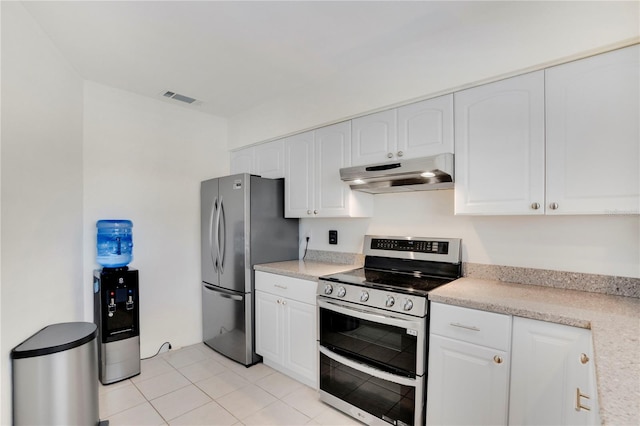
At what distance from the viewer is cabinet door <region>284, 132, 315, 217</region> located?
2.81 metres

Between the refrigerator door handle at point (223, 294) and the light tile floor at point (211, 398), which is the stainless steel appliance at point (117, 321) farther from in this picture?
the refrigerator door handle at point (223, 294)

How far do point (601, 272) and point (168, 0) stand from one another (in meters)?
2.81

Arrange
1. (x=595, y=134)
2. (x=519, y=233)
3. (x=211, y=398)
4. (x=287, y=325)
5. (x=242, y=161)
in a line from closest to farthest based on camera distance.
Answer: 1. (x=595, y=134)
2. (x=519, y=233)
3. (x=211, y=398)
4. (x=287, y=325)
5. (x=242, y=161)

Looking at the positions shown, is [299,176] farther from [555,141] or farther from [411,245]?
[555,141]

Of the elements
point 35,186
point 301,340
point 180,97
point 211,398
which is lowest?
point 211,398

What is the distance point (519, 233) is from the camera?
79.0 inches

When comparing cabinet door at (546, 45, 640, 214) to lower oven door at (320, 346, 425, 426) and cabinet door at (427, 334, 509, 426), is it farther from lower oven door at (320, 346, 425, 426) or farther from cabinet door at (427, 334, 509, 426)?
lower oven door at (320, 346, 425, 426)

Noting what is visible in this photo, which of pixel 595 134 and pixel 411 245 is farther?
pixel 411 245

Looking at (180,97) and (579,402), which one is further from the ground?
(180,97)

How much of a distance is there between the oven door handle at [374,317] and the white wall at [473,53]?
1.43 metres

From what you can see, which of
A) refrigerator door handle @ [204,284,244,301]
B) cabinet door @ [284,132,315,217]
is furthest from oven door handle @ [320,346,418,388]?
cabinet door @ [284,132,315,217]

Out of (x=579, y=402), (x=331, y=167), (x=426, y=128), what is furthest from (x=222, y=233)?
(x=579, y=402)

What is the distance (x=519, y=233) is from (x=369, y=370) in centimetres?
129

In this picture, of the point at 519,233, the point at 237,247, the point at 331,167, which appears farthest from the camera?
the point at 237,247
